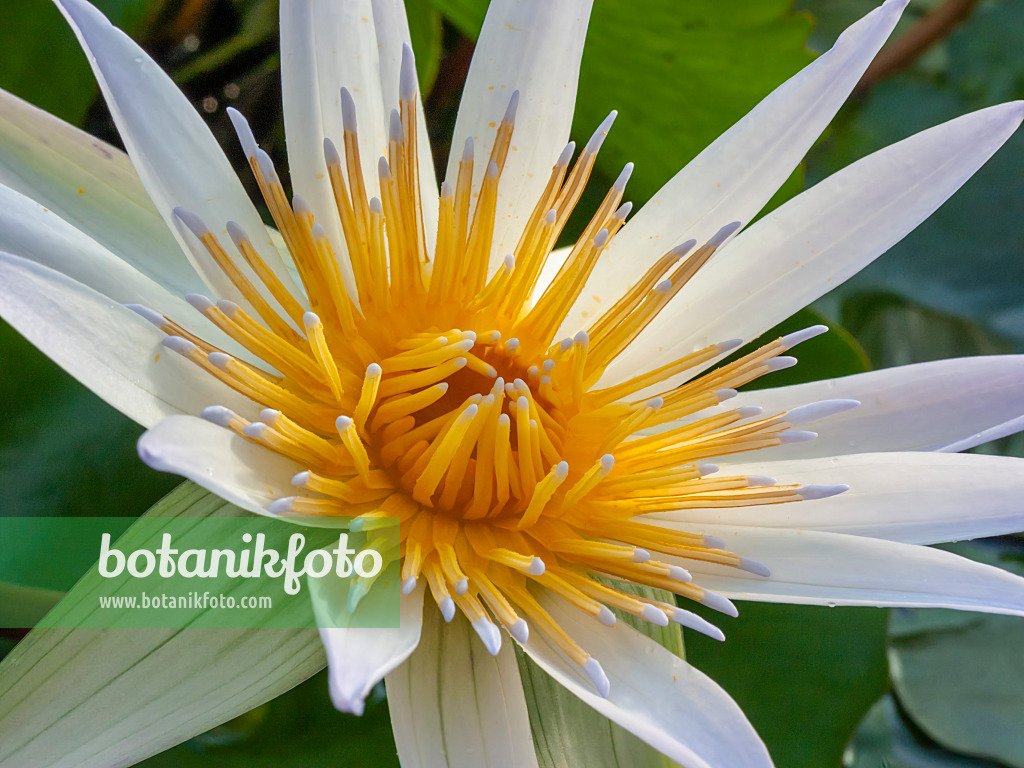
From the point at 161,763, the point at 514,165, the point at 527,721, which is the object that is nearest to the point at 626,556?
the point at 527,721

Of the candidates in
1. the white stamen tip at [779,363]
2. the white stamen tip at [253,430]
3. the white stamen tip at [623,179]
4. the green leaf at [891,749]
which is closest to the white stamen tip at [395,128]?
the white stamen tip at [623,179]

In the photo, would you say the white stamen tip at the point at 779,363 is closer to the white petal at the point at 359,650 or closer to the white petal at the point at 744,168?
the white petal at the point at 744,168

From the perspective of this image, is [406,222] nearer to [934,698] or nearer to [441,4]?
[441,4]

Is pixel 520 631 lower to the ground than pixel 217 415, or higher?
lower

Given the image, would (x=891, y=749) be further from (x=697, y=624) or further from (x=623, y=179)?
(x=623, y=179)

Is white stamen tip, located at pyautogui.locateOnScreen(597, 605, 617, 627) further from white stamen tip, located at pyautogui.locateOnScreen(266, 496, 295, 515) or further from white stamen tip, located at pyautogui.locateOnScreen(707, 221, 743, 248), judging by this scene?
white stamen tip, located at pyautogui.locateOnScreen(707, 221, 743, 248)

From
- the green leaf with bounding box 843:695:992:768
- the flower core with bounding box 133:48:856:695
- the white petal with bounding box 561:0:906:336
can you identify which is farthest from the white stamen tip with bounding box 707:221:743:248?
the green leaf with bounding box 843:695:992:768

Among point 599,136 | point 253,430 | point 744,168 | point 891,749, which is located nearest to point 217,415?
point 253,430

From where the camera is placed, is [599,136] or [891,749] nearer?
[599,136]
